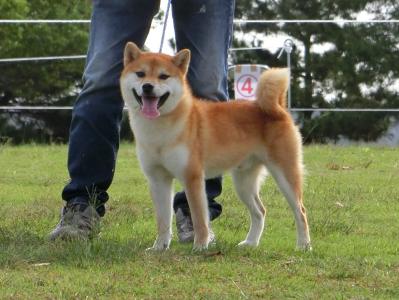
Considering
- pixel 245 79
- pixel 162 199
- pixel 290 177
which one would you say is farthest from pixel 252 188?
pixel 245 79

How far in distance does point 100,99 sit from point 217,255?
3.22 ft

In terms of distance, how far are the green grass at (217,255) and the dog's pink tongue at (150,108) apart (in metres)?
0.55

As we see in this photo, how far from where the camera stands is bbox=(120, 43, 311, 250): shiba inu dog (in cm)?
387

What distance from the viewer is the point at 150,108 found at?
151 inches

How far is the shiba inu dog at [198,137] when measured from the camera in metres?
3.87

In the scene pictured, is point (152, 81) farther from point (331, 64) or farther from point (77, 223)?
point (331, 64)

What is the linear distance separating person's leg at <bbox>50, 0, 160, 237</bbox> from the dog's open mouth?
13.8 inches

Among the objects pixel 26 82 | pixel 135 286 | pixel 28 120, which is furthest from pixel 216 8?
pixel 26 82

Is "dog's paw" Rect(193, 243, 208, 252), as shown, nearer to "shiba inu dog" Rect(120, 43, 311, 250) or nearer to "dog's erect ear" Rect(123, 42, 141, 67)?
"shiba inu dog" Rect(120, 43, 311, 250)

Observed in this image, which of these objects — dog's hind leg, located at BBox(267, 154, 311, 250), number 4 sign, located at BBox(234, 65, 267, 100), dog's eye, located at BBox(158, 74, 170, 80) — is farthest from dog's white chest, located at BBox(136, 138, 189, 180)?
number 4 sign, located at BBox(234, 65, 267, 100)

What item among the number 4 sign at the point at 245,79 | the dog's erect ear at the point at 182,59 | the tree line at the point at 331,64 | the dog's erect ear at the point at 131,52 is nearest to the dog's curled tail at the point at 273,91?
the dog's erect ear at the point at 182,59

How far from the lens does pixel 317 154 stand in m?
9.63

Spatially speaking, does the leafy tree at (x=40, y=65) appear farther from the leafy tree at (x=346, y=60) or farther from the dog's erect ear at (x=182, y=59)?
the dog's erect ear at (x=182, y=59)

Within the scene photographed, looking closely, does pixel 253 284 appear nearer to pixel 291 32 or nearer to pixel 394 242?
pixel 394 242
